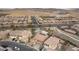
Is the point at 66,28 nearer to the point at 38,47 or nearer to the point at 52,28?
the point at 52,28
